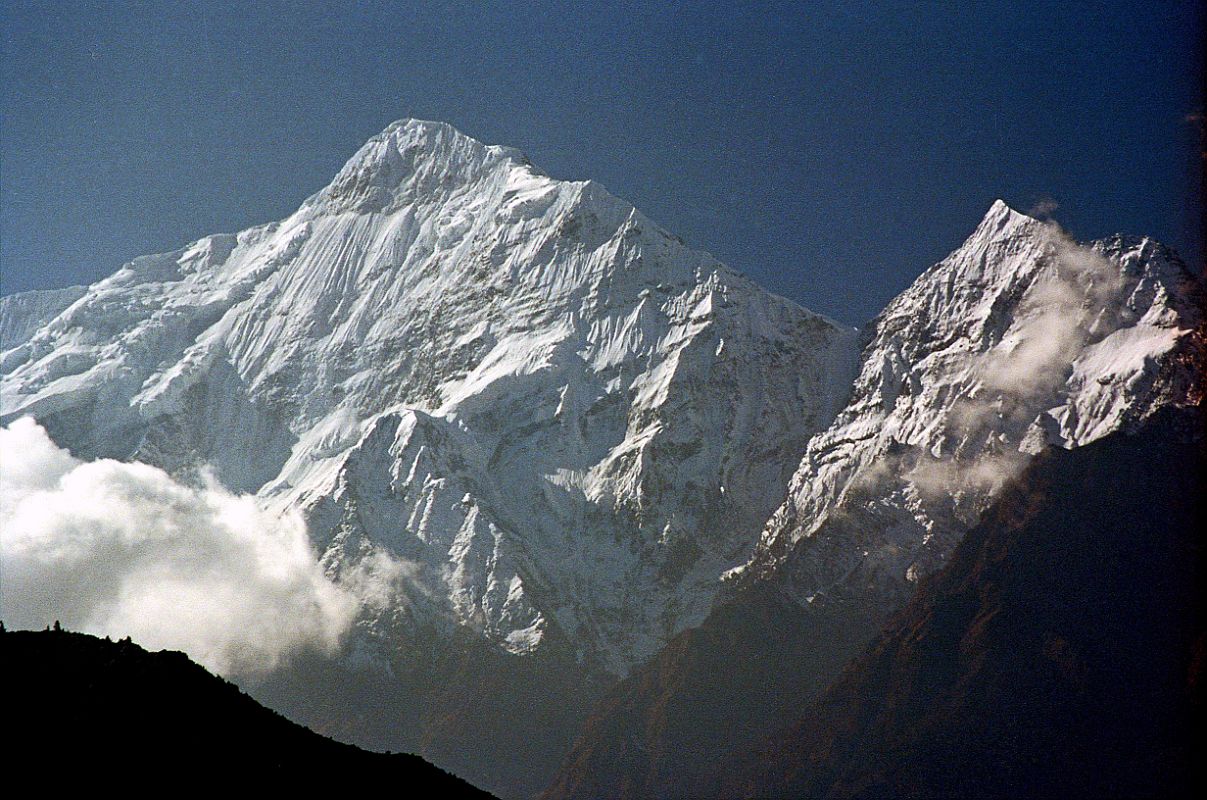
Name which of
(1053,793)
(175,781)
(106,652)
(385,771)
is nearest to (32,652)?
(106,652)

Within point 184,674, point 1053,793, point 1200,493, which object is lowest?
point 184,674

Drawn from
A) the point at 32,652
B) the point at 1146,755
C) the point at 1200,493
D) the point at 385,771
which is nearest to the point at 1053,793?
the point at 1146,755

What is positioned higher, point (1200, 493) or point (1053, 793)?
point (1200, 493)

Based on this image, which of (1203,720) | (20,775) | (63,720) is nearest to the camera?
(20,775)

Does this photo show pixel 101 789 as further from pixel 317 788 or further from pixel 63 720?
pixel 317 788

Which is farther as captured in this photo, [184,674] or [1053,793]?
[1053,793]

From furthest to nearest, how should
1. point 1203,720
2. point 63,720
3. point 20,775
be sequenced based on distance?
point 1203,720 → point 63,720 → point 20,775
